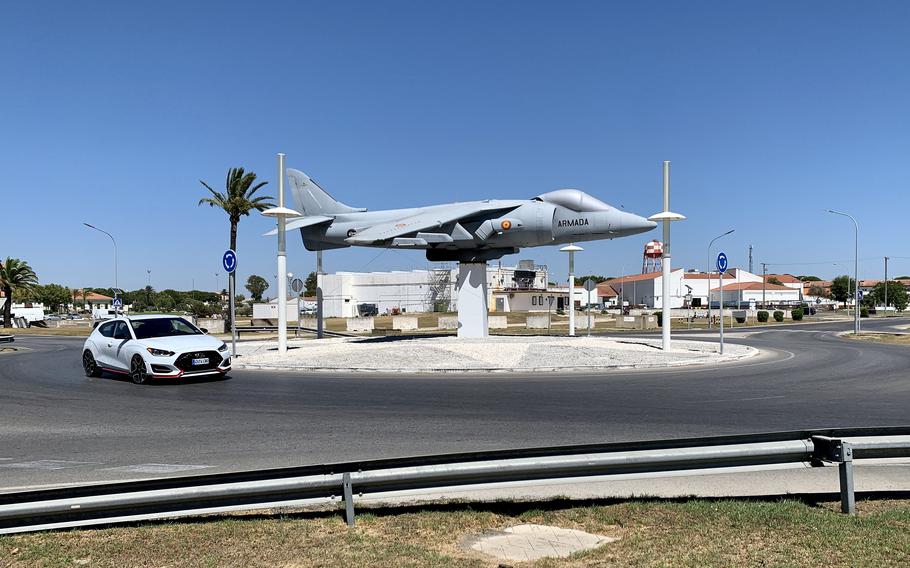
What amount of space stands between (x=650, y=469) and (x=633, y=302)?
12648 centimetres

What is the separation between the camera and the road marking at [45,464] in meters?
7.20

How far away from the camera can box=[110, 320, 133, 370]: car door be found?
49.6 ft

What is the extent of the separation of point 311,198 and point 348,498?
24.9 metres

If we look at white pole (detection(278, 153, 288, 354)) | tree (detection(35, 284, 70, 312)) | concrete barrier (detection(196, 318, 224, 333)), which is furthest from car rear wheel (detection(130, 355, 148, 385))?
tree (detection(35, 284, 70, 312))

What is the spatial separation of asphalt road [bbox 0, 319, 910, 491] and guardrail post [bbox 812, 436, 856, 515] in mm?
3494

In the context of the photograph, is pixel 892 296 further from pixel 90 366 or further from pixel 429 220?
pixel 90 366

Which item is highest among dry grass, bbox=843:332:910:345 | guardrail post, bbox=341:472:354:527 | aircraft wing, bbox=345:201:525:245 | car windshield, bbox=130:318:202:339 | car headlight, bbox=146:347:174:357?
aircraft wing, bbox=345:201:525:245

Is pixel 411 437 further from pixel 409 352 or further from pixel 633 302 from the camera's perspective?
pixel 633 302

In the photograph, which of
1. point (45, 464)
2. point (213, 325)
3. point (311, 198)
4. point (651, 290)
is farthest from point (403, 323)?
point (651, 290)

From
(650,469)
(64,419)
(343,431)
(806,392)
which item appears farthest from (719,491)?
(64,419)

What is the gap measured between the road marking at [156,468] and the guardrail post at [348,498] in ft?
9.67

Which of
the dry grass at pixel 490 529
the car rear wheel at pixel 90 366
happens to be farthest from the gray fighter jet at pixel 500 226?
the dry grass at pixel 490 529

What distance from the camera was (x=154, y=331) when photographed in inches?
608

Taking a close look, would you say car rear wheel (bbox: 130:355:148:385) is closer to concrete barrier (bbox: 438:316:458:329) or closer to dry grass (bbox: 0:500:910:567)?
dry grass (bbox: 0:500:910:567)
